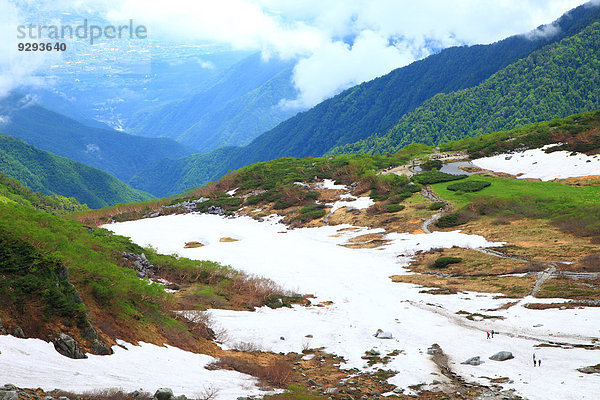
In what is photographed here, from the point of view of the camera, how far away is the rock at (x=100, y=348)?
30.9 ft

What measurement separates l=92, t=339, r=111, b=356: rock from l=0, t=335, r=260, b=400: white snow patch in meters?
0.17

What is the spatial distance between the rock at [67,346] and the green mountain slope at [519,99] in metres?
169

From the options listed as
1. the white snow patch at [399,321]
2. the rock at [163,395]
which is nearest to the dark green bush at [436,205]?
the white snow patch at [399,321]

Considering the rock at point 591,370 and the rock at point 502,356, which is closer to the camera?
the rock at point 591,370

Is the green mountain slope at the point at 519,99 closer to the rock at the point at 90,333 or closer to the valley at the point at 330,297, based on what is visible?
the valley at the point at 330,297

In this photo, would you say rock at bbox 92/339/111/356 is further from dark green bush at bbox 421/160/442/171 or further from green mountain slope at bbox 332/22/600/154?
green mountain slope at bbox 332/22/600/154

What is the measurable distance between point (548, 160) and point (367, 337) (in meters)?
48.9

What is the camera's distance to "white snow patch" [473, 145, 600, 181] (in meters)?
46.6

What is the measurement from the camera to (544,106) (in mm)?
154000

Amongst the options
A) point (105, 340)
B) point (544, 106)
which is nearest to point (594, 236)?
point (105, 340)

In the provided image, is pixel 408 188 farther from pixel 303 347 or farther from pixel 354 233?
pixel 303 347

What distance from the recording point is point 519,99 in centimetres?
16250

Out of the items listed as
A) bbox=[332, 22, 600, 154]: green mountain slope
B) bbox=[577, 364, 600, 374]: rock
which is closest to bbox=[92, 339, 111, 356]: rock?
bbox=[577, 364, 600, 374]: rock

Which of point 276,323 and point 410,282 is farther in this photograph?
point 410,282
